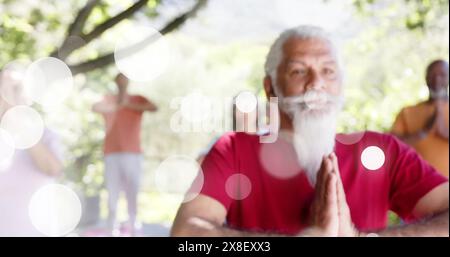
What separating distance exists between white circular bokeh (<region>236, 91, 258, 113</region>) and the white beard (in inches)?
2.8

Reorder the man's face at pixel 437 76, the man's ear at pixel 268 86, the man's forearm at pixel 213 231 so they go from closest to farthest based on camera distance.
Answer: the man's forearm at pixel 213 231 < the man's ear at pixel 268 86 < the man's face at pixel 437 76

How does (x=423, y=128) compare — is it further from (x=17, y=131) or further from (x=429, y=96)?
(x=17, y=131)

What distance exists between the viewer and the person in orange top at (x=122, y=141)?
1.34 m

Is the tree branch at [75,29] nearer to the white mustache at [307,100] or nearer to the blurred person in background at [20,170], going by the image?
the blurred person in background at [20,170]

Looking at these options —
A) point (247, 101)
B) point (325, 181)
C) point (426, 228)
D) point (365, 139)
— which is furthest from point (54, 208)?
point (426, 228)

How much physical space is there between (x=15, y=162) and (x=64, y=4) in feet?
1.19

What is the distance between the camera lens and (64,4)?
1.33m

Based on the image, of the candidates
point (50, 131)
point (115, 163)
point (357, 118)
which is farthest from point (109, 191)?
point (357, 118)

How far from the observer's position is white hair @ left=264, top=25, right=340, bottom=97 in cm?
136

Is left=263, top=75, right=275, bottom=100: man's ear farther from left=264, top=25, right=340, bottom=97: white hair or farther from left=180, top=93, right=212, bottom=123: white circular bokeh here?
left=180, top=93, right=212, bottom=123: white circular bokeh

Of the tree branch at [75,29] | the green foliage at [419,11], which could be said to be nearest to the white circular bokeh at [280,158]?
the green foliage at [419,11]

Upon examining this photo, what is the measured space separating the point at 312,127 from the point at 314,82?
102 mm

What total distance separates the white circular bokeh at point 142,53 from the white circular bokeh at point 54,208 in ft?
0.97

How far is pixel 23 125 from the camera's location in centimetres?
131
